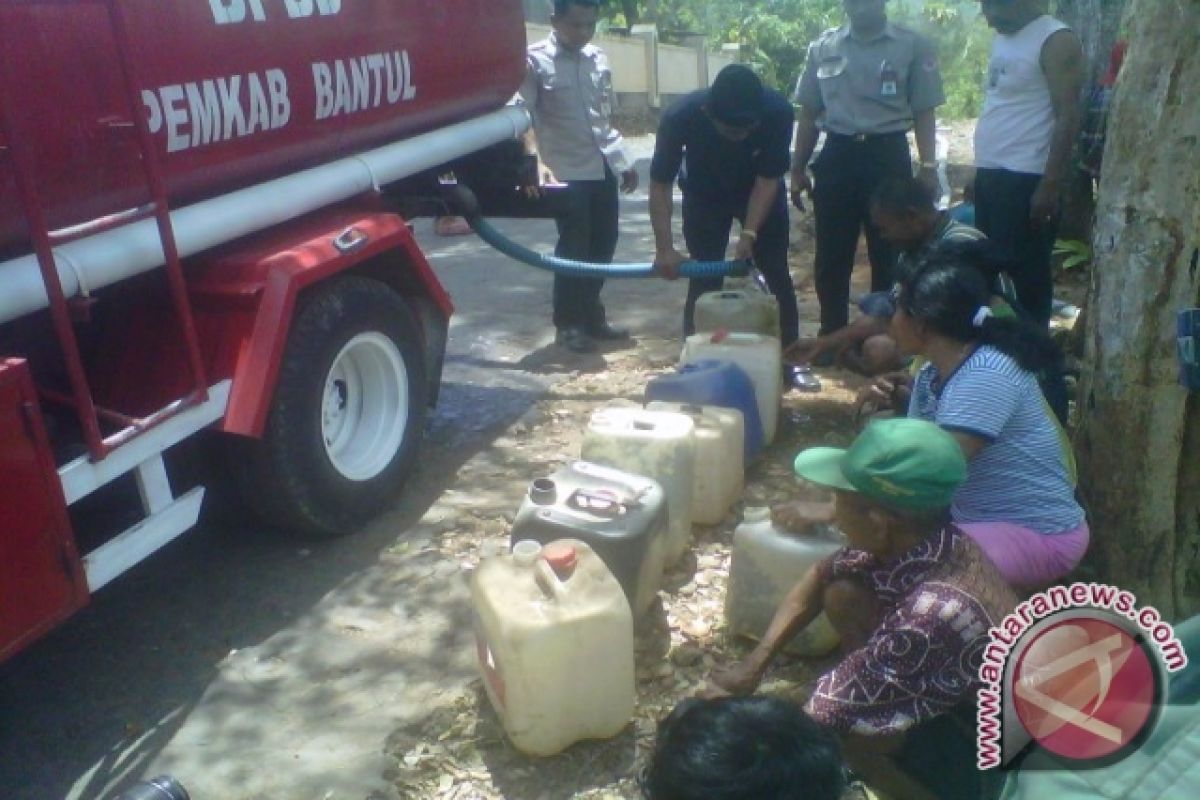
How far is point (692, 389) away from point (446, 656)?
148 centimetres

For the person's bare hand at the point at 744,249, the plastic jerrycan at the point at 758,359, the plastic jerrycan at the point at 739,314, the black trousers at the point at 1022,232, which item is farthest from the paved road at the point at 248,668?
the black trousers at the point at 1022,232

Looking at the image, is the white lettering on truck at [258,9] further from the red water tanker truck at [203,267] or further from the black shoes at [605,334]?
the black shoes at [605,334]

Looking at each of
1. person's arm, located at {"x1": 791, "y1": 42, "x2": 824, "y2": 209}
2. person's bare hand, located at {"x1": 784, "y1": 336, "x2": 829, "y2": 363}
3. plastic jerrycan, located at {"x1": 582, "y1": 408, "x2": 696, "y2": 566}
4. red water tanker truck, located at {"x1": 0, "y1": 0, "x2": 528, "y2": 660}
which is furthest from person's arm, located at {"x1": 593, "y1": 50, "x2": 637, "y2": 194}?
plastic jerrycan, located at {"x1": 582, "y1": 408, "x2": 696, "y2": 566}

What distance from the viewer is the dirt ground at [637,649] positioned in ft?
9.82

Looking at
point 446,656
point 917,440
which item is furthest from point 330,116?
point 917,440

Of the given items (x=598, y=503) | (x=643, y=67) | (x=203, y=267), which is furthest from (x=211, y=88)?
(x=643, y=67)

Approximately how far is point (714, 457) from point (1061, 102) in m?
2.13

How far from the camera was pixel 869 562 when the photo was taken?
2730 mm

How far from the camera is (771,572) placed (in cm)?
Answer: 343

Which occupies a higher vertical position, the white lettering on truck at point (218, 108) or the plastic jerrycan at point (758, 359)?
the white lettering on truck at point (218, 108)

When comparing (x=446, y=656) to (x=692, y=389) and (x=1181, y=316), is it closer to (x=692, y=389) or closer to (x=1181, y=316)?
(x=692, y=389)

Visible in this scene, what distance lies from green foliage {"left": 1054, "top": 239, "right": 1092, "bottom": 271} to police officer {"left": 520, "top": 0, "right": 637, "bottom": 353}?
3196 mm

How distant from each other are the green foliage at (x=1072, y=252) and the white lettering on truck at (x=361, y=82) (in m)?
4.77

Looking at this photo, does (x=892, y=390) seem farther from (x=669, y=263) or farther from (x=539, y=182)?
(x=539, y=182)
